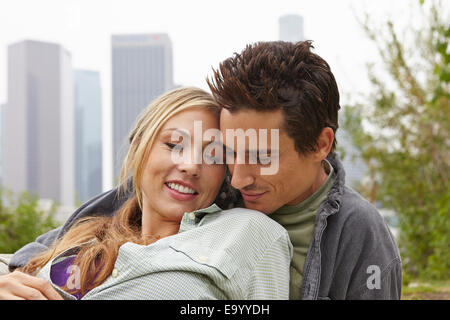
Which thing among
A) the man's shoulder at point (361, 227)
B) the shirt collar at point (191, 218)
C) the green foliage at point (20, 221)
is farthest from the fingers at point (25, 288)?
the green foliage at point (20, 221)

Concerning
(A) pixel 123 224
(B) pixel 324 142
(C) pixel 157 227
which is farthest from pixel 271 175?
(A) pixel 123 224

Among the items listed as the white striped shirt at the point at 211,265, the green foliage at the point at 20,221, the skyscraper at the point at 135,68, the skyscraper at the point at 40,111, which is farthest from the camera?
the skyscraper at the point at 40,111

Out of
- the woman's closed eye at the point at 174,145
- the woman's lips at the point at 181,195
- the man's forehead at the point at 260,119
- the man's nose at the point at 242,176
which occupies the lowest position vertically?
the woman's lips at the point at 181,195

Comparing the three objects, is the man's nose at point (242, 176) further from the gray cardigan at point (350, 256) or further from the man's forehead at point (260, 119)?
the gray cardigan at point (350, 256)

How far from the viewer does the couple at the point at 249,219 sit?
105 centimetres

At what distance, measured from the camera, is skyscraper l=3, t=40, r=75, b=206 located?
11312mm

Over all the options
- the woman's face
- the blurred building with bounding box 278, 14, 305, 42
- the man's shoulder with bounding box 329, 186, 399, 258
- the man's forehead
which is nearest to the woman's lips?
the woman's face

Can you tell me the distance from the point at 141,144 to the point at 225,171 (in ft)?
0.90

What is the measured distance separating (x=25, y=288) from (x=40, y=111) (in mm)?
15623

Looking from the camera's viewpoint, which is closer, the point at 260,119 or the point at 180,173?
the point at 260,119

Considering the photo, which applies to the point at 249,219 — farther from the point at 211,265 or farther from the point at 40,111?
the point at 40,111

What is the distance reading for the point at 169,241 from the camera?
44.6 inches

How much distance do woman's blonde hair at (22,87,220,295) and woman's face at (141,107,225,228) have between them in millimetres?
27

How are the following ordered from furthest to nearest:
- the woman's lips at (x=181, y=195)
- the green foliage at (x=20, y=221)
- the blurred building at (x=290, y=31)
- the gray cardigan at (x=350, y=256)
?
1. the green foliage at (x=20, y=221)
2. the blurred building at (x=290, y=31)
3. the woman's lips at (x=181, y=195)
4. the gray cardigan at (x=350, y=256)
